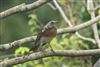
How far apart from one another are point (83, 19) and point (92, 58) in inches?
20.8

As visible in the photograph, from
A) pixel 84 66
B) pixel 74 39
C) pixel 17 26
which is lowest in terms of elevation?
pixel 84 66

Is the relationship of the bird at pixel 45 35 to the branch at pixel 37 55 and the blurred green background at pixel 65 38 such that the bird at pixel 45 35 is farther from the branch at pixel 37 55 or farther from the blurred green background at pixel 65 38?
the blurred green background at pixel 65 38

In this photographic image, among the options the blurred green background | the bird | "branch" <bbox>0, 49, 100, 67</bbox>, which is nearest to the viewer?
"branch" <bbox>0, 49, 100, 67</bbox>

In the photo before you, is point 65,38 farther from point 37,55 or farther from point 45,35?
point 37,55

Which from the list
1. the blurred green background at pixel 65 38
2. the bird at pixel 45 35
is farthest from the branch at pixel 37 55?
the blurred green background at pixel 65 38

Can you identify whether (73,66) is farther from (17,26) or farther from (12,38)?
(17,26)

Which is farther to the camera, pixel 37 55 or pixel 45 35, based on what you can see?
pixel 45 35

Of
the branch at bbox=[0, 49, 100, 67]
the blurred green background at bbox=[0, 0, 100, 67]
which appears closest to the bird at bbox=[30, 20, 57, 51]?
the branch at bbox=[0, 49, 100, 67]

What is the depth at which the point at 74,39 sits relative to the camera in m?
4.88

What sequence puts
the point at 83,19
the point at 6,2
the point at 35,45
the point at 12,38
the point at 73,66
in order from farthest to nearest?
the point at 6,2
the point at 12,38
the point at 83,19
the point at 73,66
the point at 35,45

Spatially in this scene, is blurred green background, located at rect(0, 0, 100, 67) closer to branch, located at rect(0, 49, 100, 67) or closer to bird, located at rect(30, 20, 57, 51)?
bird, located at rect(30, 20, 57, 51)

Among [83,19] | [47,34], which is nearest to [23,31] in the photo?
[83,19]

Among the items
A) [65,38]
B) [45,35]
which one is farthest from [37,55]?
[65,38]

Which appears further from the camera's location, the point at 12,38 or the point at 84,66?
A: the point at 12,38
